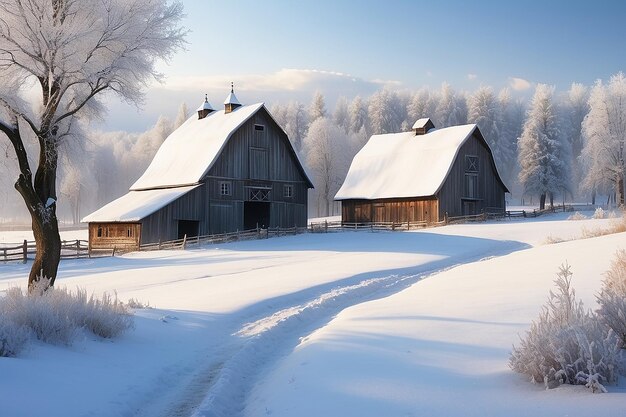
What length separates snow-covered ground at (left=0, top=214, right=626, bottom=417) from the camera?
591 centimetres

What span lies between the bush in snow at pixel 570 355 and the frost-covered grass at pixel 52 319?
6305mm

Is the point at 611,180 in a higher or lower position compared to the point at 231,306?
higher

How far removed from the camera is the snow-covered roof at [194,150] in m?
38.4

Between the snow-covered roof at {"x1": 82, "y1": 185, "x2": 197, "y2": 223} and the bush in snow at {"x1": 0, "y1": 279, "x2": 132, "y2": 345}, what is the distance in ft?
84.9

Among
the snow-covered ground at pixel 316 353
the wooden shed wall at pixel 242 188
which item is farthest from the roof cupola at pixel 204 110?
the snow-covered ground at pixel 316 353

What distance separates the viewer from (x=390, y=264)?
2333 centimetres

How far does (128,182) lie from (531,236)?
6726 cm

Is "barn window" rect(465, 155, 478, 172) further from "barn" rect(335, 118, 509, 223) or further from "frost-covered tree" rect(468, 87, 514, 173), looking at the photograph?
"frost-covered tree" rect(468, 87, 514, 173)

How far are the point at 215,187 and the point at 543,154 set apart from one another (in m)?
38.2

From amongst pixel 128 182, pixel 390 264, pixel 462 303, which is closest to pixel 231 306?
pixel 462 303

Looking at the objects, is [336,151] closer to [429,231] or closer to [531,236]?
[429,231]

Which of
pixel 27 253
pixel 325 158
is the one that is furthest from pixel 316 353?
pixel 325 158

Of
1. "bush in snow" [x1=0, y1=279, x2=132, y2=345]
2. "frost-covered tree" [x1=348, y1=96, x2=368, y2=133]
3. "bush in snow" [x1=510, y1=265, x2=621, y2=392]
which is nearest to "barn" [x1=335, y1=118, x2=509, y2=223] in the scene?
"bush in snow" [x1=0, y1=279, x2=132, y2=345]

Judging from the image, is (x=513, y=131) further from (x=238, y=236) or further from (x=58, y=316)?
(x=58, y=316)
